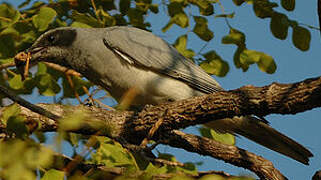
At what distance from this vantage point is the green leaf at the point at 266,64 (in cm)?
434

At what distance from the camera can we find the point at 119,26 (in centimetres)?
527

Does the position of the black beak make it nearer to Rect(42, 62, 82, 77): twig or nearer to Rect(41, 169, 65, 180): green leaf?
Rect(42, 62, 82, 77): twig

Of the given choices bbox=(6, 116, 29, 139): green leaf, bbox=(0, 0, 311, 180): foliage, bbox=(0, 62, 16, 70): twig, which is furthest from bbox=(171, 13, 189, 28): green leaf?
bbox=(6, 116, 29, 139): green leaf

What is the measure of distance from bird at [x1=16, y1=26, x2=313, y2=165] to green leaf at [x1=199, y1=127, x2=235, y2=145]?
4.1 inches

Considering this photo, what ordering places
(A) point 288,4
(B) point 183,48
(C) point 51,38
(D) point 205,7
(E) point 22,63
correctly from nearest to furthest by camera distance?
(A) point 288,4
(D) point 205,7
(E) point 22,63
(B) point 183,48
(C) point 51,38

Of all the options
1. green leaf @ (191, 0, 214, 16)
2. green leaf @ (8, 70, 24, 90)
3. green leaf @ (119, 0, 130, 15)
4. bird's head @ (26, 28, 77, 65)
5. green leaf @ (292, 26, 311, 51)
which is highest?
green leaf @ (292, 26, 311, 51)

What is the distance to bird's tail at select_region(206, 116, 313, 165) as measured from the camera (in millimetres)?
4609

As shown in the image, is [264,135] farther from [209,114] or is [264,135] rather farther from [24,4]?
[24,4]

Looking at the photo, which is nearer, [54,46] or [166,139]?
[166,139]

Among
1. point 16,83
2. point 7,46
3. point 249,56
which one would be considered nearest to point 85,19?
point 7,46

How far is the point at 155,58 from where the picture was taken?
5.15 meters

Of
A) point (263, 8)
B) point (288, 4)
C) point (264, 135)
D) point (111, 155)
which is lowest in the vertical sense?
point (111, 155)

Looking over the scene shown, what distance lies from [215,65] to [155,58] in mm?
754

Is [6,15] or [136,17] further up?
[136,17]
